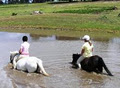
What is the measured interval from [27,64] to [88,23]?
84.7ft

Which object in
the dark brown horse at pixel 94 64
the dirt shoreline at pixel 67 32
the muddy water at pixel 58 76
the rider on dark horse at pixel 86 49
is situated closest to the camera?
the muddy water at pixel 58 76

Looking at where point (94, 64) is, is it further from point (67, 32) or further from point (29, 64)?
point (67, 32)

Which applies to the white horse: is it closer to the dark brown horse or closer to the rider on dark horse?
the dark brown horse

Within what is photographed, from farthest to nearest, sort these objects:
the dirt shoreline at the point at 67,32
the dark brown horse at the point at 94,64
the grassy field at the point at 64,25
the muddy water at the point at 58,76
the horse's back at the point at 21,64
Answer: the grassy field at the point at 64,25 < the dirt shoreline at the point at 67,32 < the horse's back at the point at 21,64 < the dark brown horse at the point at 94,64 < the muddy water at the point at 58,76

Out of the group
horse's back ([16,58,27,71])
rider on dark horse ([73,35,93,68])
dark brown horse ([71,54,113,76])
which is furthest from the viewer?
rider on dark horse ([73,35,93,68])

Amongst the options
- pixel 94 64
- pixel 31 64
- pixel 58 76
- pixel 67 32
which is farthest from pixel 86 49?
pixel 67 32

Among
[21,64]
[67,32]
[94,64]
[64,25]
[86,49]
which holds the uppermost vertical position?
[86,49]

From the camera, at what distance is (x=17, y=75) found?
49.2 ft

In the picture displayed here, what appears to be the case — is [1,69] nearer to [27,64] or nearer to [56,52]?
[27,64]

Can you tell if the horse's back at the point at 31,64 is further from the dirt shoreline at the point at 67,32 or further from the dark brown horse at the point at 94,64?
the dirt shoreline at the point at 67,32

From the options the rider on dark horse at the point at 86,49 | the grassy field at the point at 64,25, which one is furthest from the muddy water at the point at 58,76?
the grassy field at the point at 64,25

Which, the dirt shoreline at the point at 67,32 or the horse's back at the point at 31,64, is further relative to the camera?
the dirt shoreline at the point at 67,32

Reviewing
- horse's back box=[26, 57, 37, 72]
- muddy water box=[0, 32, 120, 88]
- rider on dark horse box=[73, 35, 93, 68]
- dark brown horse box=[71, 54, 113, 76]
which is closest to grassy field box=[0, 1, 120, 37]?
muddy water box=[0, 32, 120, 88]

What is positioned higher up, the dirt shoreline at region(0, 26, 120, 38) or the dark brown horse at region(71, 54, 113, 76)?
the dark brown horse at region(71, 54, 113, 76)
